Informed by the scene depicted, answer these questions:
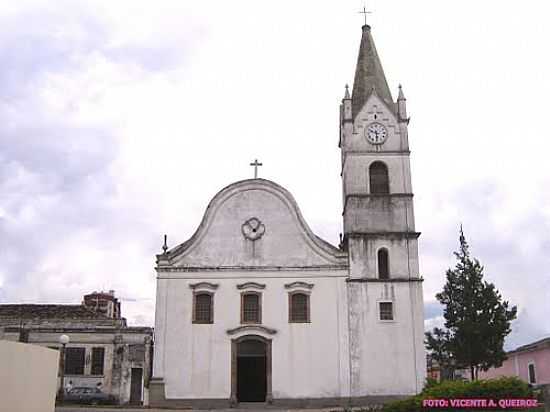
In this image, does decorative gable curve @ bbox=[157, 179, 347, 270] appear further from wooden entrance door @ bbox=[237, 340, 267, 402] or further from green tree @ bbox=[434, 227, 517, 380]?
green tree @ bbox=[434, 227, 517, 380]

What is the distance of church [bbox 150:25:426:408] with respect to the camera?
101ft

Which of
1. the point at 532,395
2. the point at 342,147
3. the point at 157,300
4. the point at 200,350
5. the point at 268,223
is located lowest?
the point at 532,395

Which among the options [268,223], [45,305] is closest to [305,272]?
[268,223]

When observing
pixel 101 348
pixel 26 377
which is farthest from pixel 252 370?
pixel 26 377

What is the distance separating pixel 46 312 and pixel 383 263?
20.3 m

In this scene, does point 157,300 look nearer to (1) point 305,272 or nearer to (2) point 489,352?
(1) point 305,272

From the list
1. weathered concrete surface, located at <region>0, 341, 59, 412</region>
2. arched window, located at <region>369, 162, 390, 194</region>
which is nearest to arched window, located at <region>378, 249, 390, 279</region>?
arched window, located at <region>369, 162, 390, 194</region>

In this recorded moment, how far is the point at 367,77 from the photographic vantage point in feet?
119

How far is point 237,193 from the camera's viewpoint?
33719mm

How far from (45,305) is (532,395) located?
29395 millimetres

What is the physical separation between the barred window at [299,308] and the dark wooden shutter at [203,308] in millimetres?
3891

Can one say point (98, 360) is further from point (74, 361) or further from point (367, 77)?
point (367, 77)

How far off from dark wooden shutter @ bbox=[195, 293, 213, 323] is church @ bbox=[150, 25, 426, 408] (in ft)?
0.16

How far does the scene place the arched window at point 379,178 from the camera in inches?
1337
